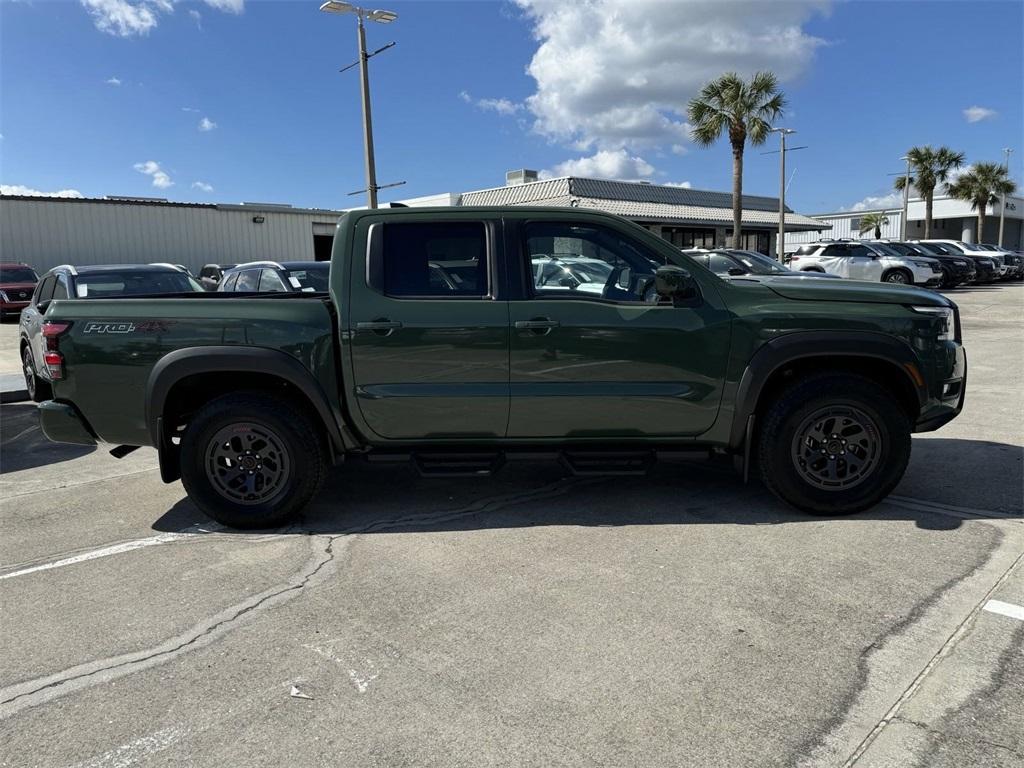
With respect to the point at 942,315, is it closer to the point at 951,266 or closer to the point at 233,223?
the point at 951,266

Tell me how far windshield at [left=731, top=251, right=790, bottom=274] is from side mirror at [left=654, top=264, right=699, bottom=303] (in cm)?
1196

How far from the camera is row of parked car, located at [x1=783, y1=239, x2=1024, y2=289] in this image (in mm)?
24797

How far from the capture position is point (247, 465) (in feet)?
15.1

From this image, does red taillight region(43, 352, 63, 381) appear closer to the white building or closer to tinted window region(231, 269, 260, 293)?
tinted window region(231, 269, 260, 293)

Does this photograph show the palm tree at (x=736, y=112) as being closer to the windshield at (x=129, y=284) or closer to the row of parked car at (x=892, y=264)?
the row of parked car at (x=892, y=264)

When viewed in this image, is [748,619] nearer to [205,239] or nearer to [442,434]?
[442,434]

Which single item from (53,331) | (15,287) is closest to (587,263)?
(53,331)

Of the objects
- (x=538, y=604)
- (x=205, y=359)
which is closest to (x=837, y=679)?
(x=538, y=604)

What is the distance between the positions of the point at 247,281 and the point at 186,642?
9.17 meters

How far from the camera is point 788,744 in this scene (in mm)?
2521

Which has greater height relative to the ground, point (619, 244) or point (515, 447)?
A: point (619, 244)

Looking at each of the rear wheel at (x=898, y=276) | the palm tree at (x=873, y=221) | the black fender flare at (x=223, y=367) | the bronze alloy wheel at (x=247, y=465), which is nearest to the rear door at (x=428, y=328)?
the black fender flare at (x=223, y=367)

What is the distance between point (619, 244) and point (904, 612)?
8.06 ft

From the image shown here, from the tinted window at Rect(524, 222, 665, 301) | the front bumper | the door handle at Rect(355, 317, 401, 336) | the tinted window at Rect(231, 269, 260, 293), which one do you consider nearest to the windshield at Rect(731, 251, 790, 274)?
the tinted window at Rect(231, 269, 260, 293)
